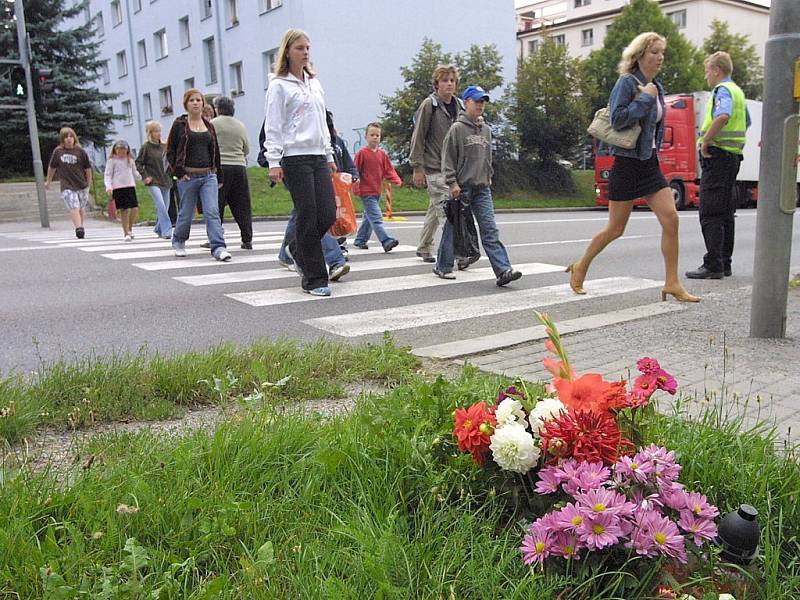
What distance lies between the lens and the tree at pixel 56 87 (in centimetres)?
2614

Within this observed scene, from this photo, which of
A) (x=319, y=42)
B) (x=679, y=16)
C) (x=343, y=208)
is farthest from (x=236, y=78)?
(x=679, y=16)

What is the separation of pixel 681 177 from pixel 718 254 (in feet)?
56.3

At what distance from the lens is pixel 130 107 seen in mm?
44469

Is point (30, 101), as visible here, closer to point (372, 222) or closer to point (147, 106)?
point (372, 222)

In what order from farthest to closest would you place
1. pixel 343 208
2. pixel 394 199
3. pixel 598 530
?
pixel 394 199
pixel 343 208
pixel 598 530

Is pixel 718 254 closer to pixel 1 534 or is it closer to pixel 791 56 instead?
pixel 791 56

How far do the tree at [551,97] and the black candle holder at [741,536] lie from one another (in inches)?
1192

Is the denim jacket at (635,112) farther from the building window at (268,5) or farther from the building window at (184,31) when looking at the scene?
the building window at (184,31)

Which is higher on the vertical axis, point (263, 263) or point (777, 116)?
point (777, 116)

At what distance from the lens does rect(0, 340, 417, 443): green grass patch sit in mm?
3135

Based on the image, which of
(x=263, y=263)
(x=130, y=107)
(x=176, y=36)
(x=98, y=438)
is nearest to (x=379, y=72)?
(x=176, y=36)

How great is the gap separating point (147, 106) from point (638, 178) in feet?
138

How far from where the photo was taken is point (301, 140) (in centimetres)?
647

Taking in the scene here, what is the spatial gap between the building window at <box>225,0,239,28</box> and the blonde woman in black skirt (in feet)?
100
